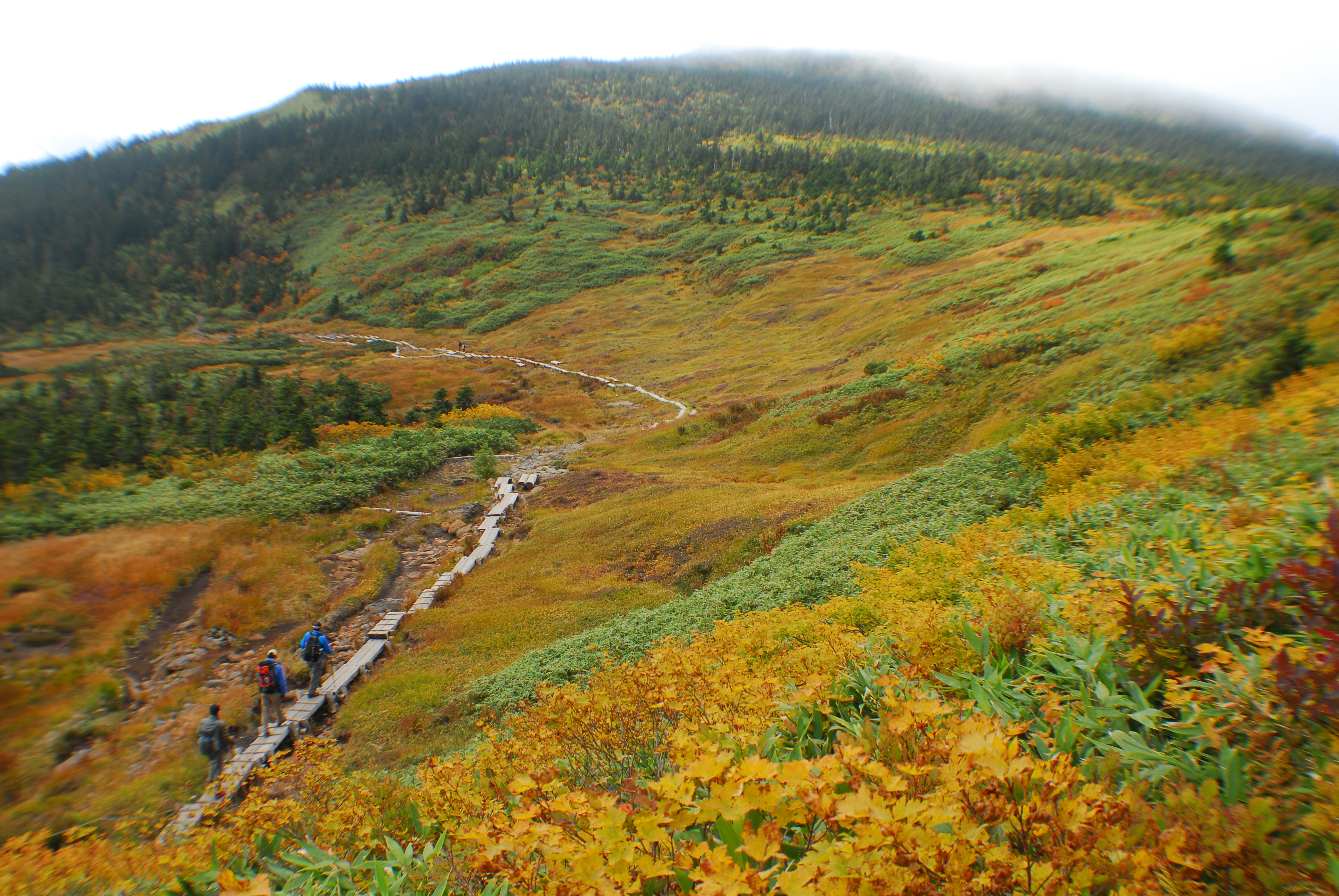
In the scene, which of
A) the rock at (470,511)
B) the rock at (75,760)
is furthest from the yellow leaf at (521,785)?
the rock at (470,511)

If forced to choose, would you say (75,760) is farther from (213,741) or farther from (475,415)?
(475,415)

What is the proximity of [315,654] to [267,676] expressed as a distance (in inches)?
48.1

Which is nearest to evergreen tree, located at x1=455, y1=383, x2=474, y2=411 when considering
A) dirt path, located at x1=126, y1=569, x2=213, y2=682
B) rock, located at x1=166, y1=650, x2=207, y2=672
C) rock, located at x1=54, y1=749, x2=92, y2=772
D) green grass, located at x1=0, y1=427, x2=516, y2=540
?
green grass, located at x1=0, y1=427, x2=516, y2=540

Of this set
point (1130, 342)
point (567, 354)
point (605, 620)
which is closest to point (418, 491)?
point (605, 620)

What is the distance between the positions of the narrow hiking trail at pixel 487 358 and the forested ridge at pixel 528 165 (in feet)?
79.1

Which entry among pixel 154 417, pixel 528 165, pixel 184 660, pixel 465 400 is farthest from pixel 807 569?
pixel 528 165

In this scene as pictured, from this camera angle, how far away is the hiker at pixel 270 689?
1080cm

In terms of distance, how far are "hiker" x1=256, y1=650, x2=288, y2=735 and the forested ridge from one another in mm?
62364

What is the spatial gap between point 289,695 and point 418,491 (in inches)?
519

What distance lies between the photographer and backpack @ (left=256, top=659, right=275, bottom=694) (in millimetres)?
10805

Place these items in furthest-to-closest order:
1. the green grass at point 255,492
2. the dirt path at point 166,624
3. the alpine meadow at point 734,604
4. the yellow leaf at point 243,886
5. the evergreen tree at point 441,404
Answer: the evergreen tree at point 441,404 → the green grass at point 255,492 → the dirt path at point 166,624 → the yellow leaf at point 243,886 → the alpine meadow at point 734,604

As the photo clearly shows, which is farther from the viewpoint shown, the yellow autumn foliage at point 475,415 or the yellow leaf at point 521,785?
the yellow autumn foliage at point 475,415

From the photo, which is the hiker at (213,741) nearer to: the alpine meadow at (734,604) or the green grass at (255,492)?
the alpine meadow at (734,604)

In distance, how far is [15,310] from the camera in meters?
45.4
